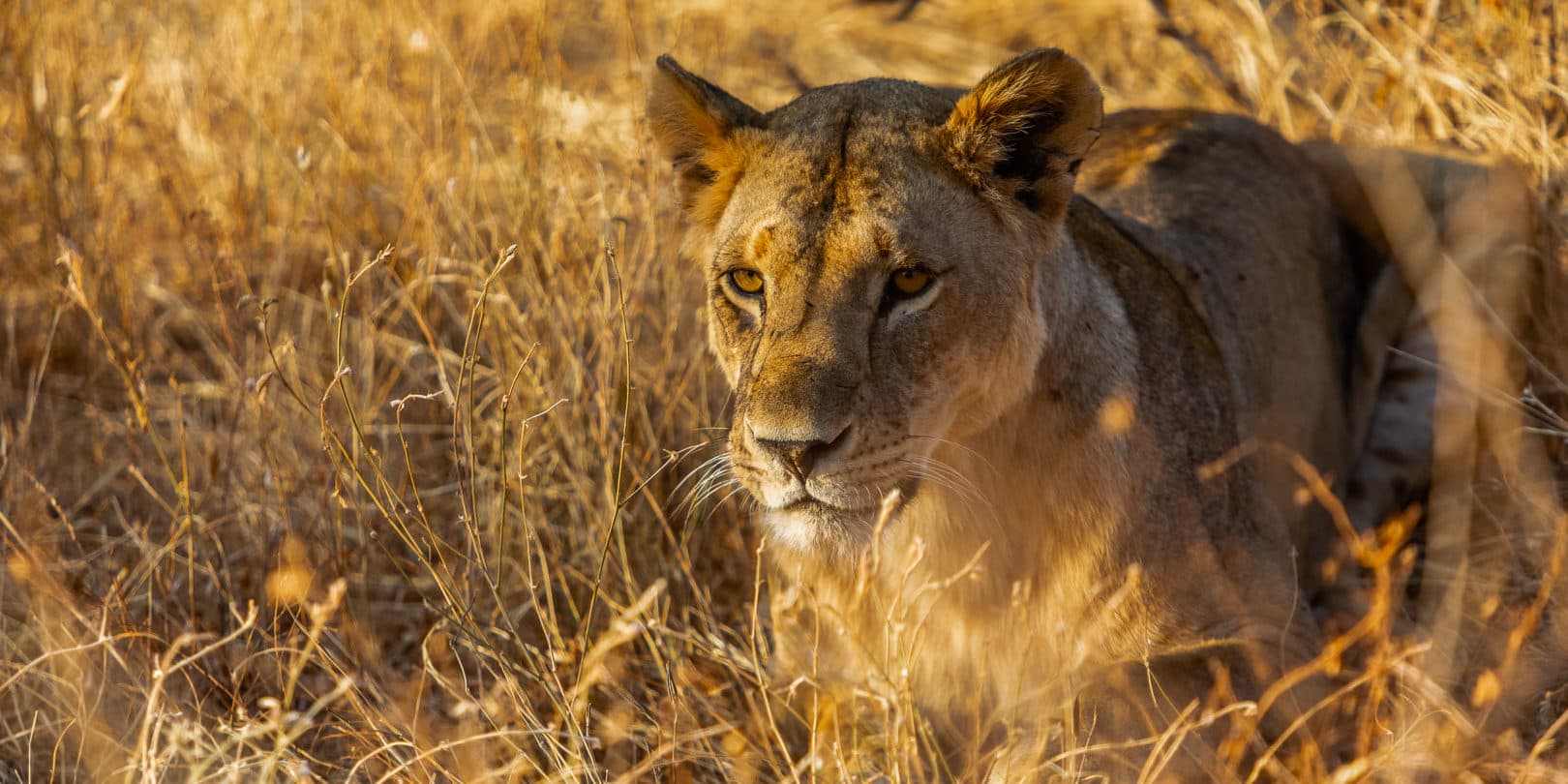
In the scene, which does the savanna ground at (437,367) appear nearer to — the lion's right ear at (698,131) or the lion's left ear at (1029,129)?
the lion's right ear at (698,131)

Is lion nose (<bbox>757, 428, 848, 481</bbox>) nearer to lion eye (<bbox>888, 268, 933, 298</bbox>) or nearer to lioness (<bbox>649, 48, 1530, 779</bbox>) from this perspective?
lioness (<bbox>649, 48, 1530, 779</bbox>)

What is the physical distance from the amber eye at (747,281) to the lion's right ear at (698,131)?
1.00 ft

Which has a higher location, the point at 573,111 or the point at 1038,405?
the point at 1038,405

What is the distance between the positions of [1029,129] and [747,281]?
0.69m

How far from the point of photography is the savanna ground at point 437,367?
3.49 m

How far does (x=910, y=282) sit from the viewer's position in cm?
307

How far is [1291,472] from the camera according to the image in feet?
14.2

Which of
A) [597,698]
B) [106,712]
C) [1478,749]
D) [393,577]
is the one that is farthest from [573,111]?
[1478,749]

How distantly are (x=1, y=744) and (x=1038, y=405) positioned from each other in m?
2.73

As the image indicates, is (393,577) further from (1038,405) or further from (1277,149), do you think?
(1277,149)

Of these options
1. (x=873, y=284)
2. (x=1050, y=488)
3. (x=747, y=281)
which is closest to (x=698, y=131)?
(x=747, y=281)

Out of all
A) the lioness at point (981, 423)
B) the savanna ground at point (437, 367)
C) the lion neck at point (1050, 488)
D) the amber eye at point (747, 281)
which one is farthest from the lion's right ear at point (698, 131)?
the lion neck at point (1050, 488)

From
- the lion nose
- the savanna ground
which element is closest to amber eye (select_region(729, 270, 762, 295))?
the savanna ground

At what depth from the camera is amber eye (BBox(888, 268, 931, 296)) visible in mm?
3062
